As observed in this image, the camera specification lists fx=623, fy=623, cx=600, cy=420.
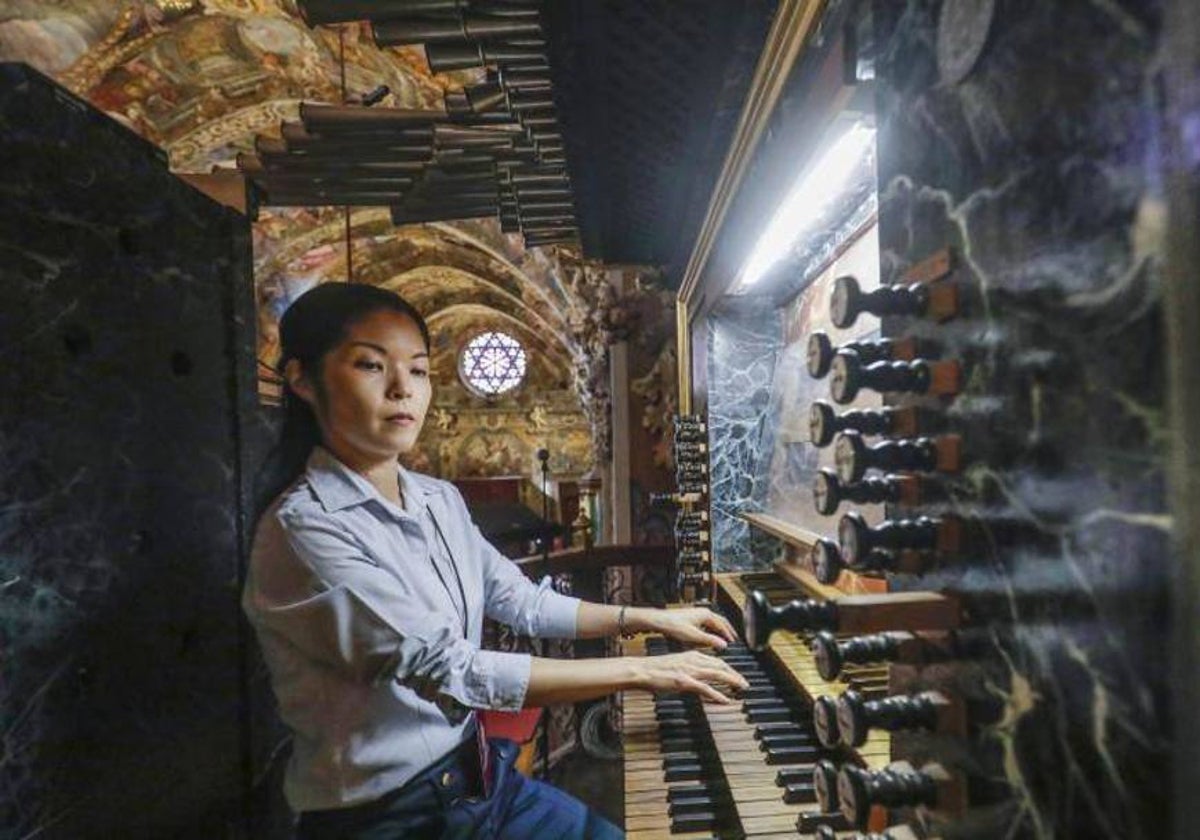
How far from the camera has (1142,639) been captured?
1.71 ft

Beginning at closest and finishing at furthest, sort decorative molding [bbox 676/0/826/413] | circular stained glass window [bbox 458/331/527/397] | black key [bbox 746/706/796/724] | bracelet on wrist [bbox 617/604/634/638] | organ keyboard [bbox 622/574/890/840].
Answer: decorative molding [bbox 676/0/826/413] < organ keyboard [bbox 622/574/890/840] < black key [bbox 746/706/796/724] < bracelet on wrist [bbox 617/604/634/638] < circular stained glass window [bbox 458/331/527/397]

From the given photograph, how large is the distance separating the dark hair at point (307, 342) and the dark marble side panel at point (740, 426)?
1787 mm

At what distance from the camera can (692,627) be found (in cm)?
185

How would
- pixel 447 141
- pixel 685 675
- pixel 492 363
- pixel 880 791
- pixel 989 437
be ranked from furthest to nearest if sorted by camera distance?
pixel 492 363, pixel 447 141, pixel 685 675, pixel 880 791, pixel 989 437

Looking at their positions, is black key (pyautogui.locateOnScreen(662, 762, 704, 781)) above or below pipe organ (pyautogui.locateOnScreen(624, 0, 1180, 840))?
below

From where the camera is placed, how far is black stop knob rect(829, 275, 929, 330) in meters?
0.84

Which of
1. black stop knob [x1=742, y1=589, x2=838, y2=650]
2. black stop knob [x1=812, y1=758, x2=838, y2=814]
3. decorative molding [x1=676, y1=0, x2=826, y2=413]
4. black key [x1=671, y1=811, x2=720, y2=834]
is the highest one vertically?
decorative molding [x1=676, y1=0, x2=826, y2=413]

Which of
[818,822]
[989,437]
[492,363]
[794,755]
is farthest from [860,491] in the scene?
[492,363]

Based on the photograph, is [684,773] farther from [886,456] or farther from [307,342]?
[307,342]

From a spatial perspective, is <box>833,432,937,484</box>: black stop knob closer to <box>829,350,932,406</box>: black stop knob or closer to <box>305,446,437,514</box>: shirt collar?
<box>829,350,932,406</box>: black stop knob

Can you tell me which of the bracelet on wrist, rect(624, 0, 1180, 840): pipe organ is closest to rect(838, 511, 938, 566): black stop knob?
rect(624, 0, 1180, 840): pipe organ

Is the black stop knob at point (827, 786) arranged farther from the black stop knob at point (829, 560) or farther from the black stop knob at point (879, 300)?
the black stop knob at point (879, 300)

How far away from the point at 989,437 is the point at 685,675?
0.93m

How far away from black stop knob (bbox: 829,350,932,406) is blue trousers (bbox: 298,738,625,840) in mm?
1401
